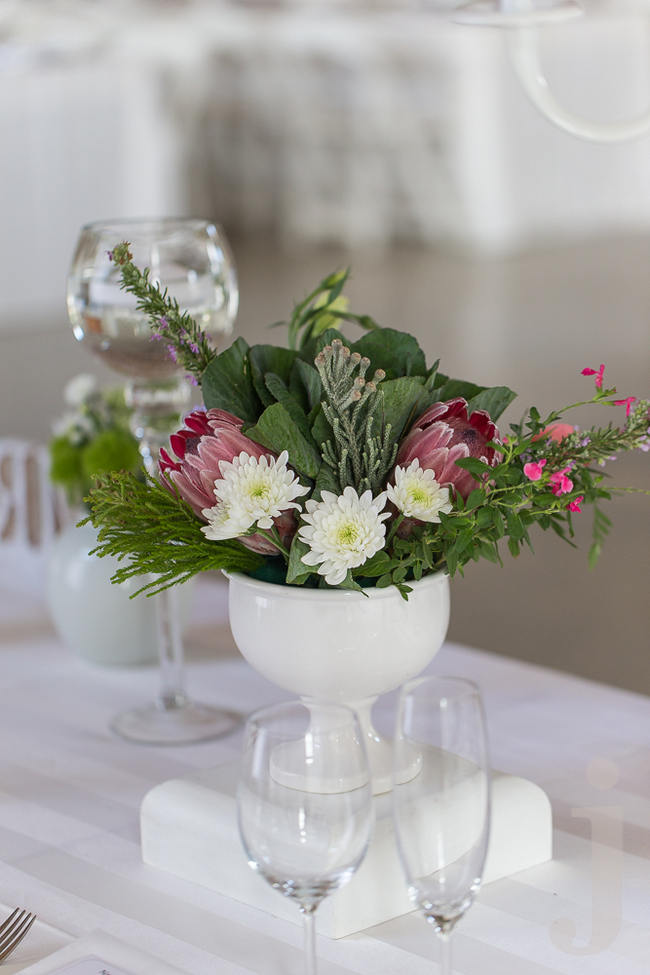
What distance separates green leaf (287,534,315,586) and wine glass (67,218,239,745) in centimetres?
34

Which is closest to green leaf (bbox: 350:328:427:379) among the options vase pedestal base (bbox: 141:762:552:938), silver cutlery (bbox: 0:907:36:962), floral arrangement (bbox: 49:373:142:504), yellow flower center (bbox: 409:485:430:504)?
yellow flower center (bbox: 409:485:430:504)

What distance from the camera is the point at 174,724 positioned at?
3.72ft

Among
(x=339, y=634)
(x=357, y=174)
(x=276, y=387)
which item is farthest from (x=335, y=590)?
(x=357, y=174)

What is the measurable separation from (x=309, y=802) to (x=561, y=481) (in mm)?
246

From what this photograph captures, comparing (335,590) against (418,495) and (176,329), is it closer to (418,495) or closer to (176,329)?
(418,495)

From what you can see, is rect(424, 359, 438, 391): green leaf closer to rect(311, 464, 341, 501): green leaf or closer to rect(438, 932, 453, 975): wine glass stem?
rect(311, 464, 341, 501): green leaf

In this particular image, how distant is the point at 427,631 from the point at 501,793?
12cm

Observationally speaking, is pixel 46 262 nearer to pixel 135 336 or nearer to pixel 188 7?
pixel 188 7

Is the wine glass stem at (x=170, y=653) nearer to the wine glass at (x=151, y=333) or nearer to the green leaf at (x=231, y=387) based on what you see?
the wine glass at (x=151, y=333)

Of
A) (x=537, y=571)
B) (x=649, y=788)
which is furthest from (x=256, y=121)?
(x=649, y=788)

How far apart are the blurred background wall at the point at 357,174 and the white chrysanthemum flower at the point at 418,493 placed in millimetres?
2939

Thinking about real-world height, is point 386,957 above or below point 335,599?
below

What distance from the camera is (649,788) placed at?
3.29 feet

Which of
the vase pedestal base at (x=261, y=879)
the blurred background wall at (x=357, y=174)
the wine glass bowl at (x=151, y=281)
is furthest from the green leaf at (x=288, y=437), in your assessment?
the blurred background wall at (x=357, y=174)
